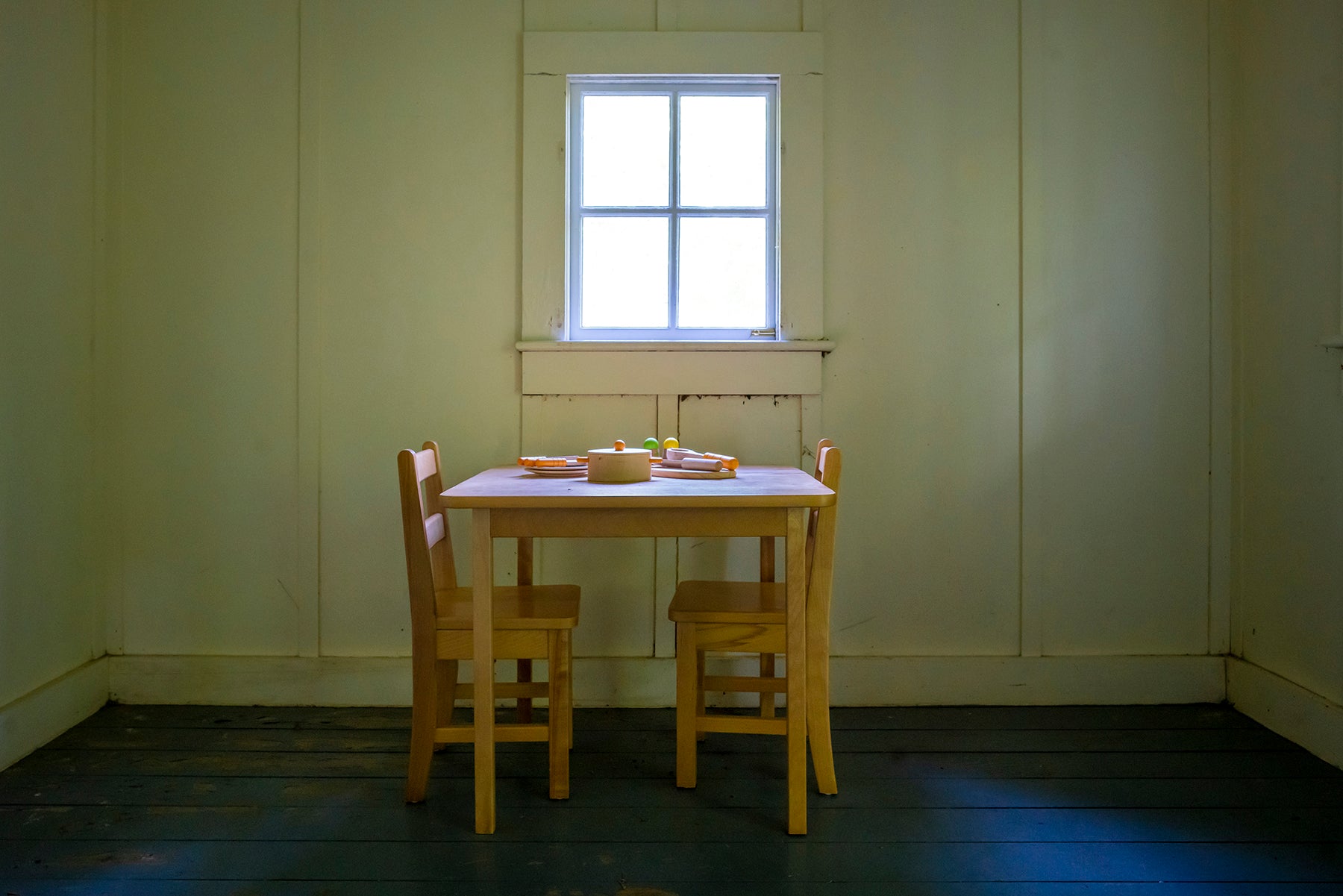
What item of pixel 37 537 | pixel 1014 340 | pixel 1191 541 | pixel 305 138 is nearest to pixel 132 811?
pixel 37 537

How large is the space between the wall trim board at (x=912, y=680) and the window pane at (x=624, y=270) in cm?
123

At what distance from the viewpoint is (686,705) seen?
224 cm

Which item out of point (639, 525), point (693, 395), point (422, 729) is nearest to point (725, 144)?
point (693, 395)

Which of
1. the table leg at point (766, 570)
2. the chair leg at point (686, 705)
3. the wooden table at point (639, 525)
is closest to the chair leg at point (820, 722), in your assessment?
the wooden table at point (639, 525)

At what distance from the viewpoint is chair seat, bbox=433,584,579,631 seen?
2152mm

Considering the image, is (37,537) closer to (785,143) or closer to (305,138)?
(305,138)

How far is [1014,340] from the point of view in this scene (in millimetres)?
2988

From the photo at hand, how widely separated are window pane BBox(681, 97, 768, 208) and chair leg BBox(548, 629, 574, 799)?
1.70 meters

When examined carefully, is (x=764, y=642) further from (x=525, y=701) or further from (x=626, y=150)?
(x=626, y=150)

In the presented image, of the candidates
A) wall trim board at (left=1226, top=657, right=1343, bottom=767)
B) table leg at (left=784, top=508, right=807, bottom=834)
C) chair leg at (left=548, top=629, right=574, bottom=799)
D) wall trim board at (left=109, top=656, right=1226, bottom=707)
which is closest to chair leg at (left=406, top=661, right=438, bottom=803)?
chair leg at (left=548, top=629, right=574, bottom=799)

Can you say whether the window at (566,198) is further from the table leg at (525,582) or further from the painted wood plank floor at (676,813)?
the painted wood plank floor at (676,813)

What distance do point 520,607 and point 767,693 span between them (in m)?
0.82

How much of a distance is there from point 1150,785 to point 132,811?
2675 millimetres

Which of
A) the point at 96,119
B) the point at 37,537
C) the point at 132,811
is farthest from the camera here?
the point at 96,119
